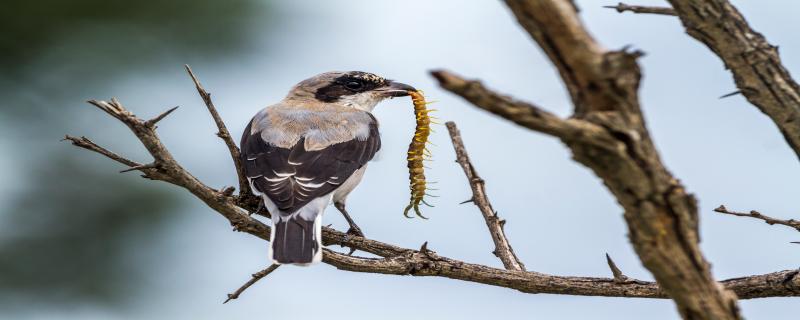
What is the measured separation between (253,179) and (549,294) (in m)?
1.47

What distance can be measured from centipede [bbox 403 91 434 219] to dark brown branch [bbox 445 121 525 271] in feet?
1.18

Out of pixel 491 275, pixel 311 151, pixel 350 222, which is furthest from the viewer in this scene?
pixel 350 222

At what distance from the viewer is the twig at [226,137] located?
356 cm

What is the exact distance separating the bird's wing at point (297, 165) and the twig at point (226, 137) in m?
0.14

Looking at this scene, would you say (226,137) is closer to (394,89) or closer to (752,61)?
(752,61)

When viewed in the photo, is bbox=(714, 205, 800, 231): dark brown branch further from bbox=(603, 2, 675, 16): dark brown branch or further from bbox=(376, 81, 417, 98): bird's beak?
bbox=(376, 81, 417, 98): bird's beak

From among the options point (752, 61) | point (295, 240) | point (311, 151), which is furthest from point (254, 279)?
point (752, 61)

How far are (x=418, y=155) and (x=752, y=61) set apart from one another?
2.30 m

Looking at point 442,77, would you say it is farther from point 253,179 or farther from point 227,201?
point 253,179

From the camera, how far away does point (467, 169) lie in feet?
14.3

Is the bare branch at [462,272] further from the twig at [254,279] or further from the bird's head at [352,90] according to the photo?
the bird's head at [352,90]

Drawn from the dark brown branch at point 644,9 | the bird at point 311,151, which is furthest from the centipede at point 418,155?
A: the dark brown branch at point 644,9

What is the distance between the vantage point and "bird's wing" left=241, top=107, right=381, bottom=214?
14.6ft

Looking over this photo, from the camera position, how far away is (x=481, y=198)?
4371 millimetres
